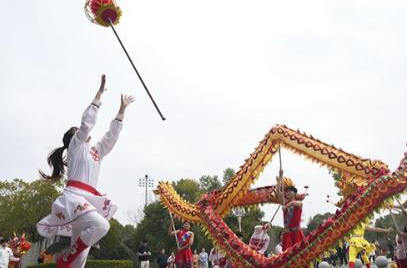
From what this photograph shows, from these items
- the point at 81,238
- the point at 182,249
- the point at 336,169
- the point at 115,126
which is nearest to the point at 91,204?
the point at 81,238

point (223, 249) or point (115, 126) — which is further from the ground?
point (115, 126)

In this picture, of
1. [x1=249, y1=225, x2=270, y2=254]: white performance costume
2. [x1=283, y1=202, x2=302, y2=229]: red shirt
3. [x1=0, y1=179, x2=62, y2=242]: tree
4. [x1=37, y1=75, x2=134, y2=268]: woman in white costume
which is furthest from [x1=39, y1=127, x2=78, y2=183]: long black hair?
[x1=0, y1=179, x2=62, y2=242]: tree

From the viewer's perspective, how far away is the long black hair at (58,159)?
5.13m

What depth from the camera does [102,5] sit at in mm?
6625

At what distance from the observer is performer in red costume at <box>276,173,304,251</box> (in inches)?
246

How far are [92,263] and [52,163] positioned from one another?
11.9m

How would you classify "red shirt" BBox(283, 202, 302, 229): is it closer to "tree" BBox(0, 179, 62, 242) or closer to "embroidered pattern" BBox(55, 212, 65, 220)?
"embroidered pattern" BBox(55, 212, 65, 220)

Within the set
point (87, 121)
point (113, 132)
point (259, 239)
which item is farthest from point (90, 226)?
point (259, 239)

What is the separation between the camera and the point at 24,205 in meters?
32.8

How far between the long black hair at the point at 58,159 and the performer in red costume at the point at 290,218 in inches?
126

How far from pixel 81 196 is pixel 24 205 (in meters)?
31.8

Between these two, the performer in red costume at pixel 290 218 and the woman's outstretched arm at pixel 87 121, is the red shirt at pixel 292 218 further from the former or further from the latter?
the woman's outstretched arm at pixel 87 121

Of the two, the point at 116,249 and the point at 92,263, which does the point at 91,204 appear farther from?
the point at 116,249

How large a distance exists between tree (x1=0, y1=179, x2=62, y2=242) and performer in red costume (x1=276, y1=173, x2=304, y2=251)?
28.5 meters
